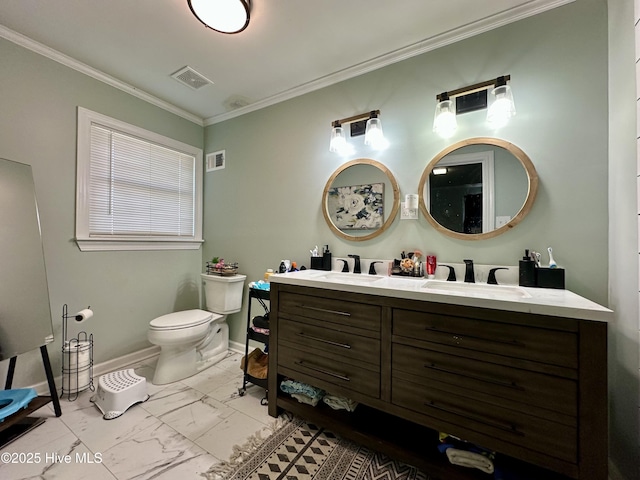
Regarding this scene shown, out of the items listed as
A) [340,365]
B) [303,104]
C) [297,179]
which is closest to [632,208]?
[340,365]

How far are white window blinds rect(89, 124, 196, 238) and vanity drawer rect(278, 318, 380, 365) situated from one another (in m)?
1.81

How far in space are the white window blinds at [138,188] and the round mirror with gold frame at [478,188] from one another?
2437mm

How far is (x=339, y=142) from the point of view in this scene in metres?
1.99

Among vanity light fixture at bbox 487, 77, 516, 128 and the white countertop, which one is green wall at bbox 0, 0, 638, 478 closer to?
vanity light fixture at bbox 487, 77, 516, 128

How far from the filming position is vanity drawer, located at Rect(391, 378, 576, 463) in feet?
3.06

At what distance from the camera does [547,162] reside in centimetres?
142

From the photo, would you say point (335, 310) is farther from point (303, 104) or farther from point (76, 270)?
point (76, 270)

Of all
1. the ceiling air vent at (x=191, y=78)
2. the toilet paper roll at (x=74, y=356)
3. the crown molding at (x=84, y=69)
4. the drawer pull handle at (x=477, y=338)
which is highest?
the ceiling air vent at (x=191, y=78)

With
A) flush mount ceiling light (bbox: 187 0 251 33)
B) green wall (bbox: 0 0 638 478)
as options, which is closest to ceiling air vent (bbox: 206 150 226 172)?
green wall (bbox: 0 0 638 478)

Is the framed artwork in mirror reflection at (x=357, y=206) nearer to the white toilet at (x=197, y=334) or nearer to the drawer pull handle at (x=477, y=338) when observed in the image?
the drawer pull handle at (x=477, y=338)

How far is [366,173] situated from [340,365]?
1.35m

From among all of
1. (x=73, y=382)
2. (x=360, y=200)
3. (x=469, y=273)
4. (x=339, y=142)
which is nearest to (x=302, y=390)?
(x=469, y=273)

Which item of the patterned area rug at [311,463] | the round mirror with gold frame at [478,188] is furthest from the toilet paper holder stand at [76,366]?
the round mirror with gold frame at [478,188]

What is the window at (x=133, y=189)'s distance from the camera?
207 cm
